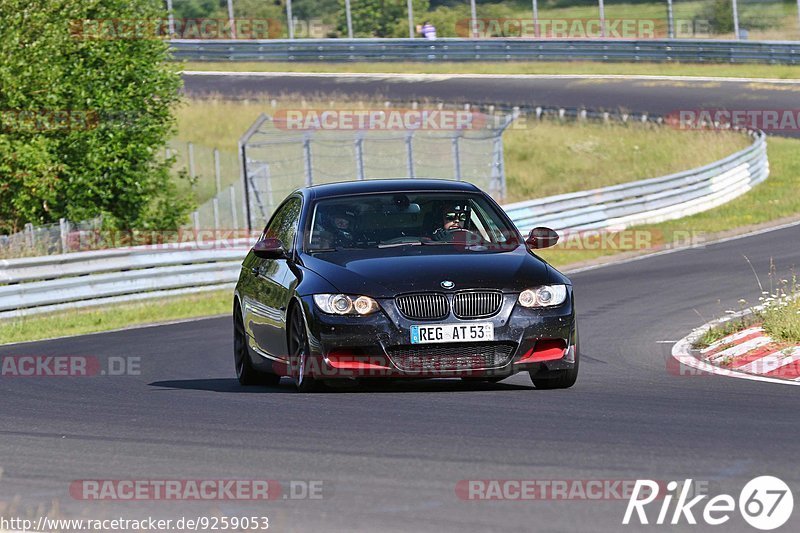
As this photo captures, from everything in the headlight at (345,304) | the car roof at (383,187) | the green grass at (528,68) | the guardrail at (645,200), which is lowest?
the guardrail at (645,200)

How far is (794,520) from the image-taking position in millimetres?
5570

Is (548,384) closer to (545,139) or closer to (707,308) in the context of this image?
(707,308)

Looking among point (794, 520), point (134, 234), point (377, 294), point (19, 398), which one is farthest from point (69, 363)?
point (134, 234)

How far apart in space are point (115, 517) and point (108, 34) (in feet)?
71.3

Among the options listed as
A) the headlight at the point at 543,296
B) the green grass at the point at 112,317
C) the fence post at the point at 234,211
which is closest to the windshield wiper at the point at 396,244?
the headlight at the point at 543,296

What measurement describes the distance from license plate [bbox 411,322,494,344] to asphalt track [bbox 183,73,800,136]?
109 ft

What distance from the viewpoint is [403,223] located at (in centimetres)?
1055

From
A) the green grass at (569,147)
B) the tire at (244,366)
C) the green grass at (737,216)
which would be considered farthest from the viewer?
the green grass at (569,147)

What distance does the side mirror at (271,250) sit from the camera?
1052 centimetres

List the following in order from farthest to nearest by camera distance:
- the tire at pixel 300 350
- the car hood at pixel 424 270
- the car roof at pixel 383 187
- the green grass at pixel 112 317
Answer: the green grass at pixel 112 317 → the car roof at pixel 383 187 → the tire at pixel 300 350 → the car hood at pixel 424 270

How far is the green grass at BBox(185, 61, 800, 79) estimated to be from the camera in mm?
48031

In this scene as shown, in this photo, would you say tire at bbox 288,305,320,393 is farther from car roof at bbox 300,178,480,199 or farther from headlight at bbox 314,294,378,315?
car roof at bbox 300,178,480,199

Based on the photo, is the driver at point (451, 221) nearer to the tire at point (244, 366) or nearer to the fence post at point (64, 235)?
the tire at point (244, 366)

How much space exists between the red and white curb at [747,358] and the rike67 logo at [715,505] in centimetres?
425
